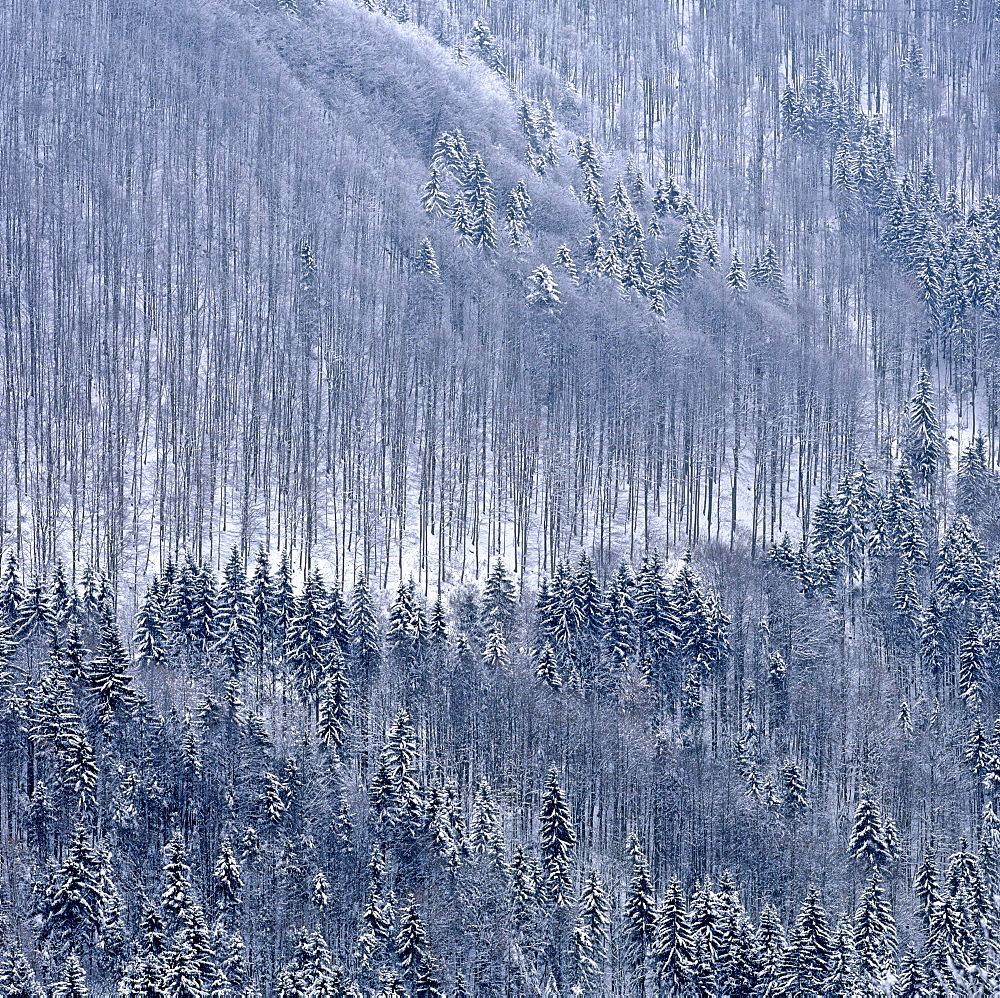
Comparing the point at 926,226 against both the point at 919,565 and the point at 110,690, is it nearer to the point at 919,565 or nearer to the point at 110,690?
the point at 919,565

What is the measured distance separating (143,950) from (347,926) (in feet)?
43.0

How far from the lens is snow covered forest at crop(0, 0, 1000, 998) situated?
87.6 meters

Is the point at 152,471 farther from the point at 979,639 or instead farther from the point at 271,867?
the point at 979,639

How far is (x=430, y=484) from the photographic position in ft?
413

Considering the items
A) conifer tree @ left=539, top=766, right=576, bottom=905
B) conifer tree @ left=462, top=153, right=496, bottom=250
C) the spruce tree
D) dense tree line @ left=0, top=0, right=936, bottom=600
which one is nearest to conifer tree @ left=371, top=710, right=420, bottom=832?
conifer tree @ left=539, top=766, right=576, bottom=905

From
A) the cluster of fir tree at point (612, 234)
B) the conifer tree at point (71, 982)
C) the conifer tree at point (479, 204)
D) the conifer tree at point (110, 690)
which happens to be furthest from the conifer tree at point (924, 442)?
the conifer tree at point (71, 982)

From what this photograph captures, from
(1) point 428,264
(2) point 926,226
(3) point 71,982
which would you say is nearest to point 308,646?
(3) point 71,982

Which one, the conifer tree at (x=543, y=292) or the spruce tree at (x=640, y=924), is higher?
the conifer tree at (x=543, y=292)

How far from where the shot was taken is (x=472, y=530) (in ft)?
409

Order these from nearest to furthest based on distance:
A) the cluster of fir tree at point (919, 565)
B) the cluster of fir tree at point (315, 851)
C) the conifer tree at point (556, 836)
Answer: the cluster of fir tree at point (315, 851), the conifer tree at point (556, 836), the cluster of fir tree at point (919, 565)

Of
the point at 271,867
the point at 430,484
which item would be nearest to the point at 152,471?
the point at 430,484

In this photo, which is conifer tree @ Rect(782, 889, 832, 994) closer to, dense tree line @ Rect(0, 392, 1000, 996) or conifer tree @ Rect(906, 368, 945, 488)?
dense tree line @ Rect(0, 392, 1000, 996)

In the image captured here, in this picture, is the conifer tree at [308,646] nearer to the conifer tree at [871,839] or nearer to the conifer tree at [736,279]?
the conifer tree at [871,839]

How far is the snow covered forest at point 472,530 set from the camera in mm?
87562
